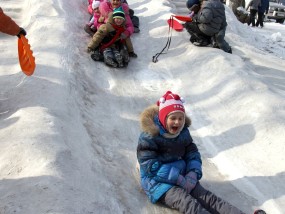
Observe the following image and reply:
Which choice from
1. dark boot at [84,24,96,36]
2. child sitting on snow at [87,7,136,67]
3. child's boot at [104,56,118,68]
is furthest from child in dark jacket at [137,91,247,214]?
dark boot at [84,24,96,36]

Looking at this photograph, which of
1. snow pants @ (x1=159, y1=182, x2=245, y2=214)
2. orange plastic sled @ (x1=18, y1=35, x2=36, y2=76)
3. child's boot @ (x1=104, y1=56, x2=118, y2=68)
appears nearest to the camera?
snow pants @ (x1=159, y1=182, x2=245, y2=214)

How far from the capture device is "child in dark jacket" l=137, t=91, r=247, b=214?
12.2 feet

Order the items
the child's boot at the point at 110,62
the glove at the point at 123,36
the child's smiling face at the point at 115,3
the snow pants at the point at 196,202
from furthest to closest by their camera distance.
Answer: the child's smiling face at the point at 115,3 → the glove at the point at 123,36 → the child's boot at the point at 110,62 → the snow pants at the point at 196,202

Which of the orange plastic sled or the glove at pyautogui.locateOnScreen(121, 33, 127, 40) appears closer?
the orange plastic sled

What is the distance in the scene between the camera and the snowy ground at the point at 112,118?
358cm

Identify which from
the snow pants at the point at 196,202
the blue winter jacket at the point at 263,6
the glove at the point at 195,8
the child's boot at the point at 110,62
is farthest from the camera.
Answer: the blue winter jacket at the point at 263,6

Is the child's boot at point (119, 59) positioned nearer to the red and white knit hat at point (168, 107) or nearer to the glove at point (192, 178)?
the red and white knit hat at point (168, 107)

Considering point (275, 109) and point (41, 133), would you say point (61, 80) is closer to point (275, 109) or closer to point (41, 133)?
point (41, 133)

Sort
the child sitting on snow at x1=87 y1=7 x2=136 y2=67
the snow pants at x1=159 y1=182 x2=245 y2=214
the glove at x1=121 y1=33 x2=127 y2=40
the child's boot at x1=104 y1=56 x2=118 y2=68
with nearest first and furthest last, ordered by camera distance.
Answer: the snow pants at x1=159 y1=182 x2=245 y2=214 < the child's boot at x1=104 y1=56 x2=118 y2=68 < the child sitting on snow at x1=87 y1=7 x2=136 y2=67 < the glove at x1=121 y1=33 x2=127 y2=40

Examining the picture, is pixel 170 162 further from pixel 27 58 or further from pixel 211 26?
pixel 211 26

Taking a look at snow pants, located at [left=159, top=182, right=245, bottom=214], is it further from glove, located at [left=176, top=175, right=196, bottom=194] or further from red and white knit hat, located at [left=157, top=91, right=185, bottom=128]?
red and white knit hat, located at [left=157, top=91, right=185, bottom=128]

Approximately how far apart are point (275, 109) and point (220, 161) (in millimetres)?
1320

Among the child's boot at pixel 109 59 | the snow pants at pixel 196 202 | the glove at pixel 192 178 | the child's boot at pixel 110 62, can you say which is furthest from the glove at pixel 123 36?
the snow pants at pixel 196 202

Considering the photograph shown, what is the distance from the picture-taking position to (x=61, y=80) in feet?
18.8
